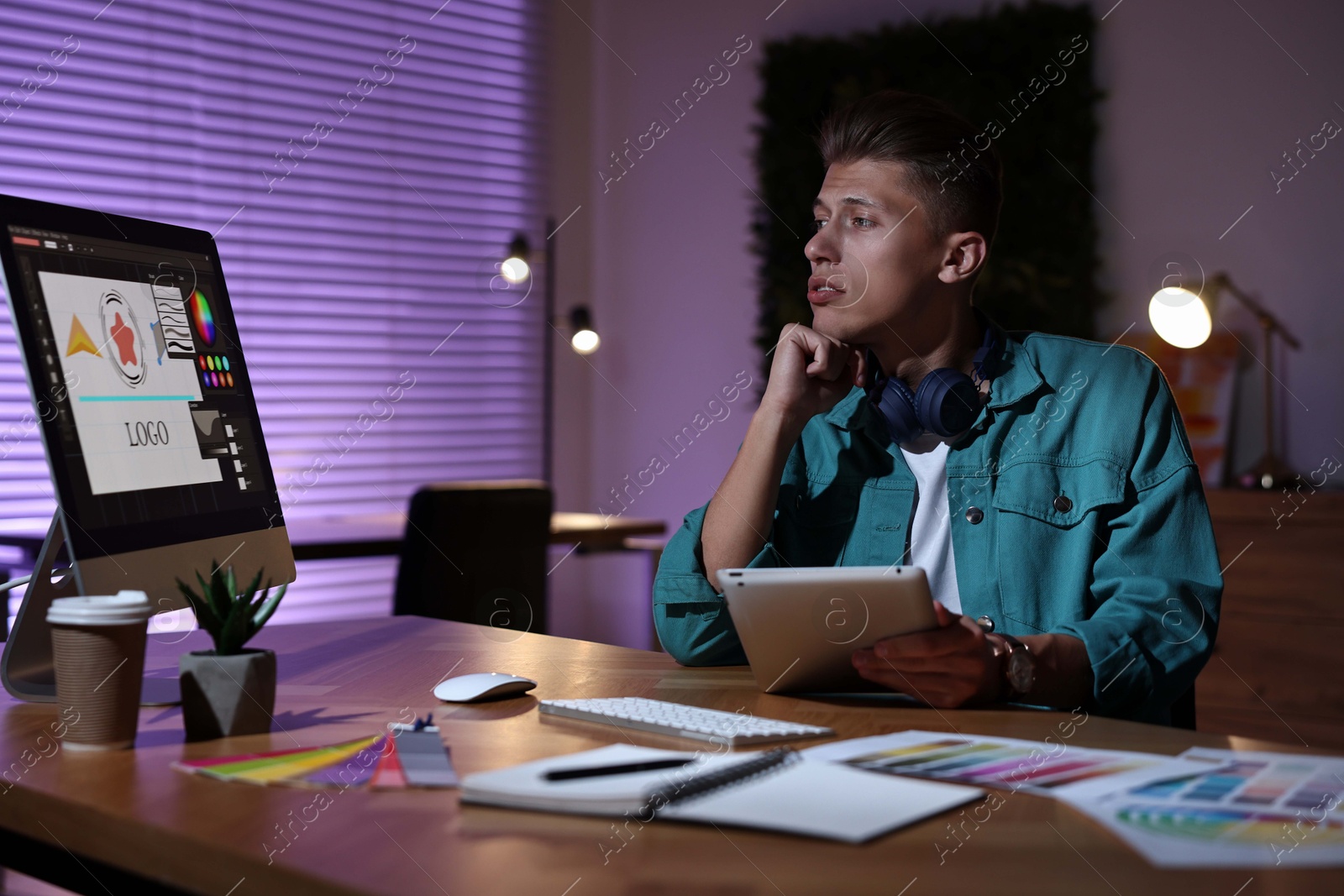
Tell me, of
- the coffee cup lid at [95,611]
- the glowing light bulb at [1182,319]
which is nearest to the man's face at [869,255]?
the coffee cup lid at [95,611]

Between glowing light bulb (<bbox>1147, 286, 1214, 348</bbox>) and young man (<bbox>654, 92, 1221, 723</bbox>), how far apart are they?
1.40 meters

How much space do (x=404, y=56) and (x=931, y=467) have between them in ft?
11.0

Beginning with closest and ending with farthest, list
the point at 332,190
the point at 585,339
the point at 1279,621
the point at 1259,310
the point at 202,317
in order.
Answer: the point at 202,317 < the point at 1279,621 < the point at 1259,310 < the point at 332,190 < the point at 585,339

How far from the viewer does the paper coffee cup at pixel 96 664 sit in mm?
1025

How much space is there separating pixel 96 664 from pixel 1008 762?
77 centimetres

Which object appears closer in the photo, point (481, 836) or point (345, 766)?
point (481, 836)

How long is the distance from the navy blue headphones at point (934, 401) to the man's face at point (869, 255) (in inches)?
4.0

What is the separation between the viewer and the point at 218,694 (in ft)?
3.47

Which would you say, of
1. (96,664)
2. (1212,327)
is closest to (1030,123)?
(1212,327)

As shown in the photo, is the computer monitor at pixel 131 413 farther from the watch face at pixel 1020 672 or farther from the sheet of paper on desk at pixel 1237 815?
the sheet of paper on desk at pixel 1237 815

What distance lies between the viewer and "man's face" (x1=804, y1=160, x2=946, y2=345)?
172cm

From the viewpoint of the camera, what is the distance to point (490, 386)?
15.4 ft

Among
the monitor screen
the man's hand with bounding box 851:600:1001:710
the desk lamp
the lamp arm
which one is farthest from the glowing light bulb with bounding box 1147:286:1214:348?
the monitor screen

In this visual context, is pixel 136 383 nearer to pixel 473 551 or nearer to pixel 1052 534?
pixel 1052 534
